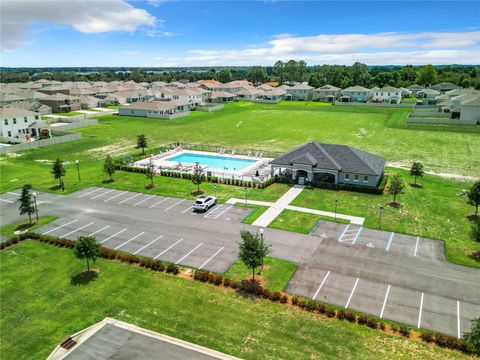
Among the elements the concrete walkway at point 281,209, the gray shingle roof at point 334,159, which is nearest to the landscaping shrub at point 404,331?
the concrete walkway at point 281,209

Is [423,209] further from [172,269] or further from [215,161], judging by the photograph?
[215,161]

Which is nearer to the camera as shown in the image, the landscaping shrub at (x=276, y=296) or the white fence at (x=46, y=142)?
the landscaping shrub at (x=276, y=296)

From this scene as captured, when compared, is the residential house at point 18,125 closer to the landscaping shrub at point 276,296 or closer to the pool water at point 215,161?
the pool water at point 215,161

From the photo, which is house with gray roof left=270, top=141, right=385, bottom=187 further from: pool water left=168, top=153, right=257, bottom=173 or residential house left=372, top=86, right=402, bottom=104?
residential house left=372, top=86, right=402, bottom=104

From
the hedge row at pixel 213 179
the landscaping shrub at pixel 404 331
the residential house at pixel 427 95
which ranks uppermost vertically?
the residential house at pixel 427 95

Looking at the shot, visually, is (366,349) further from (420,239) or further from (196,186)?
(196,186)
